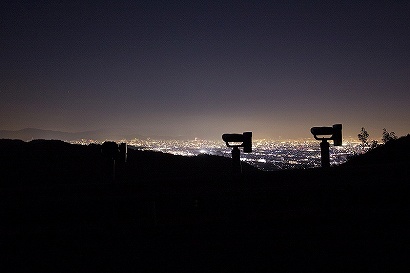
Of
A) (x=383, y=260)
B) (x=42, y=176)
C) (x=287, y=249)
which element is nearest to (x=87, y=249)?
(x=287, y=249)

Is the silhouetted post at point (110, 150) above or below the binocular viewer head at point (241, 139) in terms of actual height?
below

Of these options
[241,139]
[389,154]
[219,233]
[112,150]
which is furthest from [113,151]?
[389,154]

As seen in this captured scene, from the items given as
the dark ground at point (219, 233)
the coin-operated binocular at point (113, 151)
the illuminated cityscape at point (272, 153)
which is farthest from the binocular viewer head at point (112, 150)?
the illuminated cityscape at point (272, 153)

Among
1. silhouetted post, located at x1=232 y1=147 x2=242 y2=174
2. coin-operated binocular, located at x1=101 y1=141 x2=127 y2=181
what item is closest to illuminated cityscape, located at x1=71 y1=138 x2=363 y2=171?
silhouetted post, located at x1=232 y1=147 x2=242 y2=174

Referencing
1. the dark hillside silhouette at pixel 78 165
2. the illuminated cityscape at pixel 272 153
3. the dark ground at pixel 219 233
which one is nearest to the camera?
the dark ground at pixel 219 233

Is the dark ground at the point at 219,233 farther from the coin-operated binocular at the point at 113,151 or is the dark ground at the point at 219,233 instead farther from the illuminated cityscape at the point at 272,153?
the illuminated cityscape at the point at 272,153

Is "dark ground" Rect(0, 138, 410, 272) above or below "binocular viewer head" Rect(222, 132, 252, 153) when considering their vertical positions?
below

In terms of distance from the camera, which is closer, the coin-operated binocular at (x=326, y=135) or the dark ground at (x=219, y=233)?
the dark ground at (x=219, y=233)

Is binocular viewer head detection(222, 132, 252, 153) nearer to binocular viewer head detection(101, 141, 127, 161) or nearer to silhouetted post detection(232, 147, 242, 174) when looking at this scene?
silhouetted post detection(232, 147, 242, 174)

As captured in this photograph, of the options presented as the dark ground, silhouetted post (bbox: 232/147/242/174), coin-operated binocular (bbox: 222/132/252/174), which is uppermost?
coin-operated binocular (bbox: 222/132/252/174)

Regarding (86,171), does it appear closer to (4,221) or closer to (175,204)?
(175,204)
